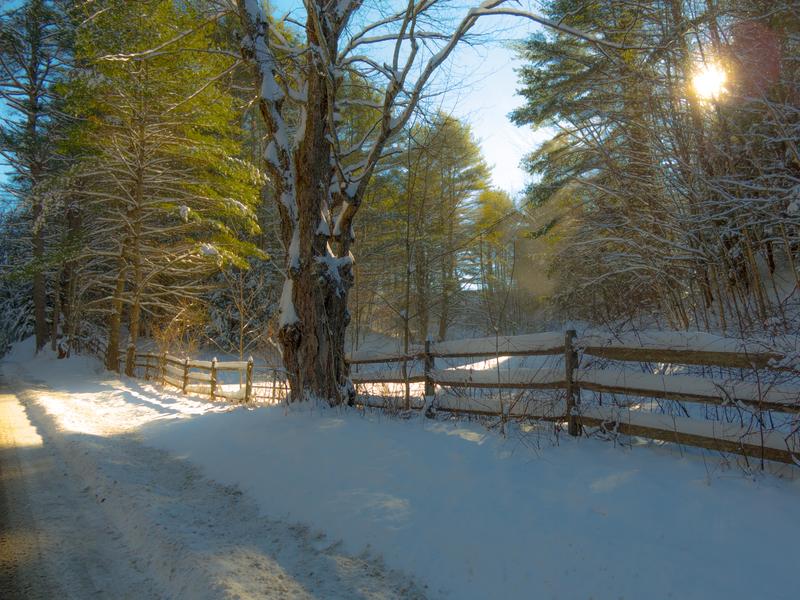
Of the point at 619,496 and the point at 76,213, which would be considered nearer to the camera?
the point at 619,496

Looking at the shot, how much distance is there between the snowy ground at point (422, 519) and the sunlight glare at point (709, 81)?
377cm

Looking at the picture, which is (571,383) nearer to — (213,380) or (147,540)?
(147,540)

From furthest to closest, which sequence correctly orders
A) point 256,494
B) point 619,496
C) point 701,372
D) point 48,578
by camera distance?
point 701,372
point 256,494
point 619,496
point 48,578

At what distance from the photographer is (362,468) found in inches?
183

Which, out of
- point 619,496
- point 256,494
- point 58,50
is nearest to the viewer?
point 619,496

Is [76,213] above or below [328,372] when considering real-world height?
above

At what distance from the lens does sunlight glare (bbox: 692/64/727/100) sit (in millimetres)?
5016

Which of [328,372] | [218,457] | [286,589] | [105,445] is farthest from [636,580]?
[105,445]

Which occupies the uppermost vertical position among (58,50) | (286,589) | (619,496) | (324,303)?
(58,50)

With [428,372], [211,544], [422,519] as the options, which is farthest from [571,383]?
[211,544]

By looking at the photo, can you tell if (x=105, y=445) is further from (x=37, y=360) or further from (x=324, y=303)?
(x=37, y=360)

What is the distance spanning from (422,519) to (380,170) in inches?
242

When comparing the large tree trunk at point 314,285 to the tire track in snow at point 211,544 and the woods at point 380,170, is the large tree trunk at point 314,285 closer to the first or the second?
the woods at point 380,170

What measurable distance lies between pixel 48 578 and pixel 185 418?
5.76 metres
